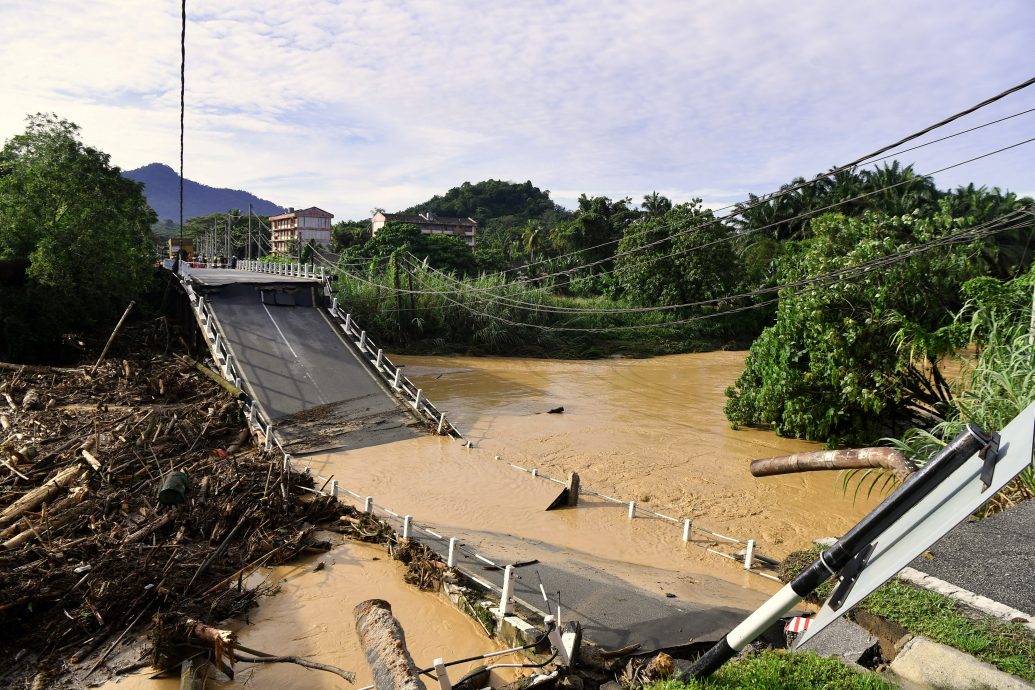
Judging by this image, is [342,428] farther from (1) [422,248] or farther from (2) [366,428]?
(1) [422,248]

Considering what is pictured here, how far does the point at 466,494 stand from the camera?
13016 mm

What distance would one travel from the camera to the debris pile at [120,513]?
7.61m

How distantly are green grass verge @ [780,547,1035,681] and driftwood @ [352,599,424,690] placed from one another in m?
4.02

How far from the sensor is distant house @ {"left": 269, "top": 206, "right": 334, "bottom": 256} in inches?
4695

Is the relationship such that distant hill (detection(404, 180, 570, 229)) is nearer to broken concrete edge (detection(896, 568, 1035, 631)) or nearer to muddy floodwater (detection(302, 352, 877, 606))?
muddy floodwater (detection(302, 352, 877, 606))

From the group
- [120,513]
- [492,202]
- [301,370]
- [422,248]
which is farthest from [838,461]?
[492,202]

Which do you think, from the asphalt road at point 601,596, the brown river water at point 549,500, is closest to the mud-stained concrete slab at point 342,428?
the brown river water at point 549,500

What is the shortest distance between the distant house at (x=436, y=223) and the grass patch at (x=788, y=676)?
97.1m

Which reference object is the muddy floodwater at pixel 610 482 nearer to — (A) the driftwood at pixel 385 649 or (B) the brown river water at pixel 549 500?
(B) the brown river water at pixel 549 500

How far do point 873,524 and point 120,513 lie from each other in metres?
10.9

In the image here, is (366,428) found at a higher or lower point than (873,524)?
lower

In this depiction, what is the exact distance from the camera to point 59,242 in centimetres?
1948

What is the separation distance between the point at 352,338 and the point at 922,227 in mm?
15950

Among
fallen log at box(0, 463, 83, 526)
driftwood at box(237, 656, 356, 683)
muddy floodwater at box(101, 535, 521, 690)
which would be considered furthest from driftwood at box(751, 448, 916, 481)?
fallen log at box(0, 463, 83, 526)
